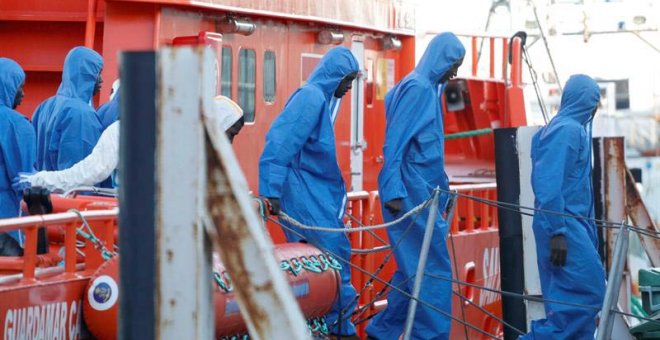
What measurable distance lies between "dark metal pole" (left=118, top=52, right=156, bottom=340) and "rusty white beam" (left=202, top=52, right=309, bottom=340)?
0.14m

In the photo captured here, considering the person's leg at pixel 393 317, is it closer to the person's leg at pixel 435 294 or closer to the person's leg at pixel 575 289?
the person's leg at pixel 435 294

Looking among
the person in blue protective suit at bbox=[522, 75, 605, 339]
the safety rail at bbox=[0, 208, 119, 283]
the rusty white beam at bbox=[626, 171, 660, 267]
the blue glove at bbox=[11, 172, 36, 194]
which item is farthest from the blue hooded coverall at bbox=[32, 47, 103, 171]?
the rusty white beam at bbox=[626, 171, 660, 267]

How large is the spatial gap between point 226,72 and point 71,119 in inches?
69.4

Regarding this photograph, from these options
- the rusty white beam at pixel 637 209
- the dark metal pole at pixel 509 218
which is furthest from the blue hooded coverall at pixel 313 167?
the rusty white beam at pixel 637 209

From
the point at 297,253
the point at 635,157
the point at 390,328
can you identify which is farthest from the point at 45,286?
the point at 635,157

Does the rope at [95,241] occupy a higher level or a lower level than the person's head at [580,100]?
lower

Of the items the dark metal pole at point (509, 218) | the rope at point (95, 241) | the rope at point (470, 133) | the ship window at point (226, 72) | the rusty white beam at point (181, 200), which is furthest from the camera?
the rope at point (470, 133)

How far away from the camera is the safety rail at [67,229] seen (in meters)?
5.27

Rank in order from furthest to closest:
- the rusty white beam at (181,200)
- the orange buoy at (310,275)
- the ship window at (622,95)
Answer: the ship window at (622,95), the orange buoy at (310,275), the rusty white beam at (181,200)

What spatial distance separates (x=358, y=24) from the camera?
34.9ft

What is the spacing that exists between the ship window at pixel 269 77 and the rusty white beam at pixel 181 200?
663 cm

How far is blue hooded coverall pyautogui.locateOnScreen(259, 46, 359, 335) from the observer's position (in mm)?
7320

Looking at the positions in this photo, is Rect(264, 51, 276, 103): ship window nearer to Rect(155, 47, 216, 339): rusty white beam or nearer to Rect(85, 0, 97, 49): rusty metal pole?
Rect(85, 0, 97, 49): rusty metal pole

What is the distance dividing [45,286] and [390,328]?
10.3 feet
